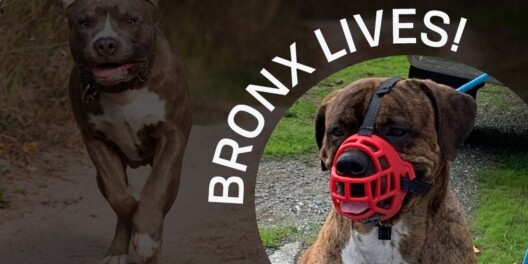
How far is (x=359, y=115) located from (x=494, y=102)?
0.63m

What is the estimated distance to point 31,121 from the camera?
8.46 feet

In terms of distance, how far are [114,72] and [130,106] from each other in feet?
0.46

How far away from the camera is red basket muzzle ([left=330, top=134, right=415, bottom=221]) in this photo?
1.77 metres

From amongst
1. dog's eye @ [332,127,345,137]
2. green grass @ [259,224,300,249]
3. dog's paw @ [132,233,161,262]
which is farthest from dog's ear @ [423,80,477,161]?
dog's paw @ [132,233,161,262]

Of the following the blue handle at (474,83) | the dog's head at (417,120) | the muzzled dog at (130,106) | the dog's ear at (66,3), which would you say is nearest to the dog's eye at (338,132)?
the dog's head at (417,120)

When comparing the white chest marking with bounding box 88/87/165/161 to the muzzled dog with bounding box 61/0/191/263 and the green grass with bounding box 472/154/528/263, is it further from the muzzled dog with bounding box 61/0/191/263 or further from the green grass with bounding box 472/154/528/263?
the green grass with bounding box 472/154/528/263

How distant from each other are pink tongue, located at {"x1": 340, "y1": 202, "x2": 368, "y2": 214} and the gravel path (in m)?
0.51

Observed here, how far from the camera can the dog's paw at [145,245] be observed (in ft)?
7.08

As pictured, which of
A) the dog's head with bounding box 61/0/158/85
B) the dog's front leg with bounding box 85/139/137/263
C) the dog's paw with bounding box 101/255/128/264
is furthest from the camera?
the dog's paw with bounding box 101/255/128/264

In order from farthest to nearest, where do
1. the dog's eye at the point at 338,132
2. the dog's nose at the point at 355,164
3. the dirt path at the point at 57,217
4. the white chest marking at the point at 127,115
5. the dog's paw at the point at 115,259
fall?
1. the dirt path at the point at 57,217
2. the dog's paw at the point at 115,259
3. the white chest marking at the point at 127,115
4. the dog's eye at the point at 338,132
5. the dog's nose at the point at 355,164

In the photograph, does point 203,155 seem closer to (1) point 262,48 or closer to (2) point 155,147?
(2) point 155,147

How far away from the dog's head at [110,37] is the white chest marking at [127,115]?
0.27ft

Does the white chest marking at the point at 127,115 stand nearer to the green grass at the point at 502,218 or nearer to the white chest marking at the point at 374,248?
the white chest marking at the point at 374,248

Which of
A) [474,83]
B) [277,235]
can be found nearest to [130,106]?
[277,235]
